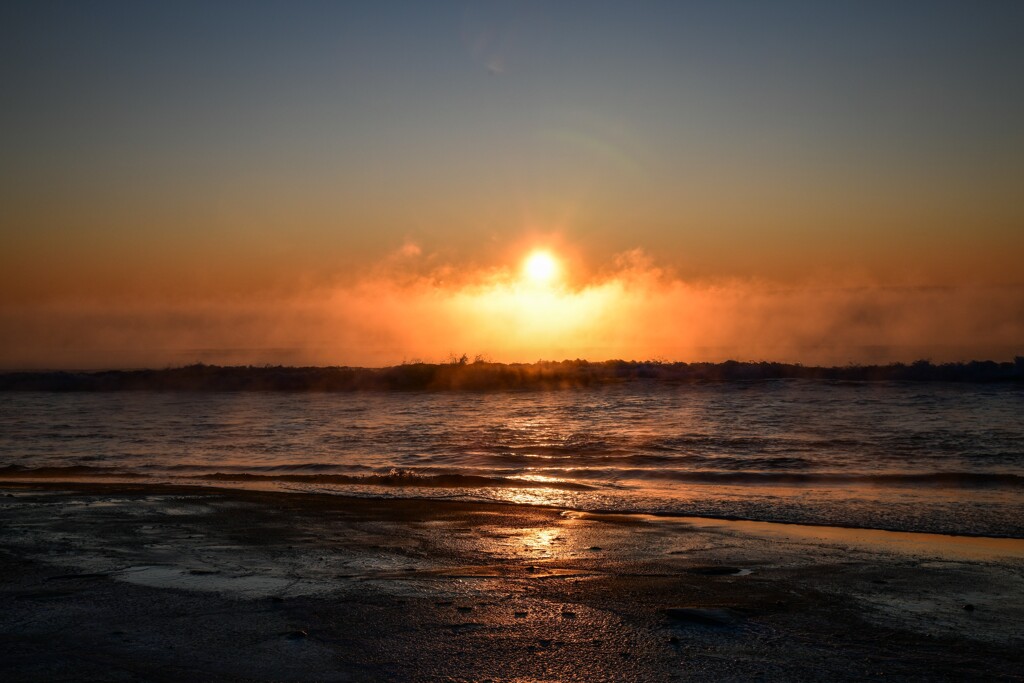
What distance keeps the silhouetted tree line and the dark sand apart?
2209cm

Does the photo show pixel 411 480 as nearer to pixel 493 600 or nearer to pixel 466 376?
pixel 493 600

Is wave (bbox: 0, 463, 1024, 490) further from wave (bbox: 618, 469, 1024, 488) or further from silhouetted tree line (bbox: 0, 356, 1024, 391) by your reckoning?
silhouetted tree line (bbox: 0, 356, 1024, 391)

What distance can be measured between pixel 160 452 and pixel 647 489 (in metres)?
8.93

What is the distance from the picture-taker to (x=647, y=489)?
1077 centimetres

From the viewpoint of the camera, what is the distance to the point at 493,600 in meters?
5.20

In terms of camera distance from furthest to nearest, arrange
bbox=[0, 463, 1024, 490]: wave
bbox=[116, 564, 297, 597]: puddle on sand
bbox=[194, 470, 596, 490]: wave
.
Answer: bbox=[194, 470, 596, 490]: wave < bbox=[0, 463, 1024, 490]: wave < bbox=[116, 564, 297, 597]: puddle on sand

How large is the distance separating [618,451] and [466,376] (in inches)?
746

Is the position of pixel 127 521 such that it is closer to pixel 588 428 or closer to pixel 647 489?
pixel 647 489

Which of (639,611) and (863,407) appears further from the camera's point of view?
(863,407)

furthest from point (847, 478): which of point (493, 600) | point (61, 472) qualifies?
point (61, 472)

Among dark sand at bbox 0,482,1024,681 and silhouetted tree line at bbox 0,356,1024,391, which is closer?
dark sand at bbox 0,482,1024,681

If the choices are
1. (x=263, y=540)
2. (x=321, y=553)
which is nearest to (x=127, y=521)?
(x=263, y=540)

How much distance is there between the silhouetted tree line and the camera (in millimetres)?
28188

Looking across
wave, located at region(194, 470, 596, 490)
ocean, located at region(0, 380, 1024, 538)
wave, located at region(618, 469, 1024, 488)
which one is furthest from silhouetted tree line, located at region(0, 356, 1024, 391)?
wave, located at region(194, 470, 596, 490)
